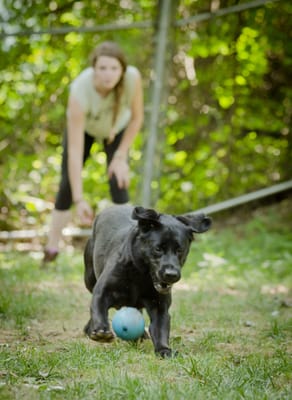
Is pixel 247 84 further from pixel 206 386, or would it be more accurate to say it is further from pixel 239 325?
pixel 206 386

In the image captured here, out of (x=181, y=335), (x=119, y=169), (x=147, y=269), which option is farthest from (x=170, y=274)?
(x=119, y=169)

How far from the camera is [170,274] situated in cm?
365

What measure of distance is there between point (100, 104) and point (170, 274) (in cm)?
270

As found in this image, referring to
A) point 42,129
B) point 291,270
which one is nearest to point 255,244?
point 291,270

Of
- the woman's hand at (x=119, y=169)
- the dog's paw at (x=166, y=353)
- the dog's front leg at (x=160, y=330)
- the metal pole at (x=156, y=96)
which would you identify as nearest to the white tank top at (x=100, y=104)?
the woman's hand at (x=119, y=169)

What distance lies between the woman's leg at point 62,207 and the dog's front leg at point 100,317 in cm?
246

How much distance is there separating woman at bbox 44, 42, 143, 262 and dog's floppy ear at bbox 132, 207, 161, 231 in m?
1.46

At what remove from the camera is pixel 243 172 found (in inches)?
368

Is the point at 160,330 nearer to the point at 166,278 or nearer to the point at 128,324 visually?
the point at 128,324

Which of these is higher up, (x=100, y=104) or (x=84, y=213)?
(x=100, y=104)

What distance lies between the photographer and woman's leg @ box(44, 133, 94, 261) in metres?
6.36

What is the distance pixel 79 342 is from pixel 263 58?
6.29 m

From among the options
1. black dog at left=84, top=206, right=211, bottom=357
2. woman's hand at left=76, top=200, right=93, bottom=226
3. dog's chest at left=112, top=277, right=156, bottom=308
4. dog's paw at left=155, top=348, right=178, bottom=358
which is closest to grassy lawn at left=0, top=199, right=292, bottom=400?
dog's paw at left=155, top=348, right=178, bottom=358

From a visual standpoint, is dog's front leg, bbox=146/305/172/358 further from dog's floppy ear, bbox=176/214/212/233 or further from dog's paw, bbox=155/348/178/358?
dog's floppy ear, bbox=176/214/212/233
